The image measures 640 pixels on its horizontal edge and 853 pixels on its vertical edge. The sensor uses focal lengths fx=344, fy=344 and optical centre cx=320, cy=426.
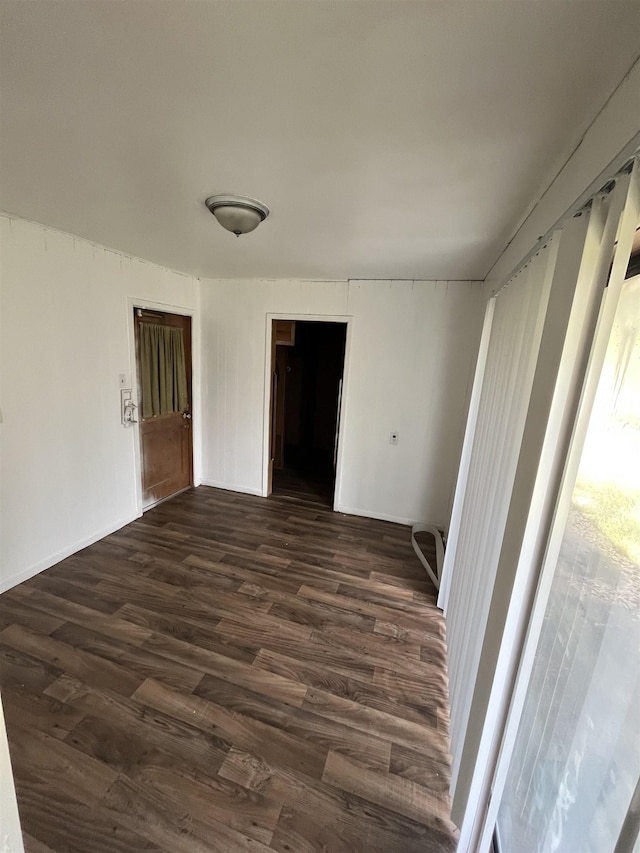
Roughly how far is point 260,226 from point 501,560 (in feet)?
6.84

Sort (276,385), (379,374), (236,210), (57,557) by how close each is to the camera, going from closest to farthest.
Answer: (236,210)
(57,557)
(379,374)
(276,385)

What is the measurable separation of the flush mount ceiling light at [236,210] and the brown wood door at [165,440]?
188cm

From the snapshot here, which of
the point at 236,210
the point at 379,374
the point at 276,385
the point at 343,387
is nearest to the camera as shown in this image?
the point at 236,210

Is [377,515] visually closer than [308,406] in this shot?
Yes

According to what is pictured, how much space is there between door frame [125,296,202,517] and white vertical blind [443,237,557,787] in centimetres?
292

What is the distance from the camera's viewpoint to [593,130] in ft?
3.09

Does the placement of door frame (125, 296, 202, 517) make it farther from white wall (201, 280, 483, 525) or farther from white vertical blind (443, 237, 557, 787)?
white vertical blind (443, 237, 557, 787)

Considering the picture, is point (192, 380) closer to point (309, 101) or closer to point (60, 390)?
point (60, 390)

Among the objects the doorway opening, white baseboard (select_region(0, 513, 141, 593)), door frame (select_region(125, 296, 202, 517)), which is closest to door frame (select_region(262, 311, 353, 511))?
the doorway opening

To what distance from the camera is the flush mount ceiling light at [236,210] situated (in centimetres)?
164

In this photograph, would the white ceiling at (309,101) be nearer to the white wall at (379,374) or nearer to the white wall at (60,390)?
the white wall at (60,390)

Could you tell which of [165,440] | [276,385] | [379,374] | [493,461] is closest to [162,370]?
A: [165,440]

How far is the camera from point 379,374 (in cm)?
348

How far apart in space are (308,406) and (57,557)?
3934 millimetres
